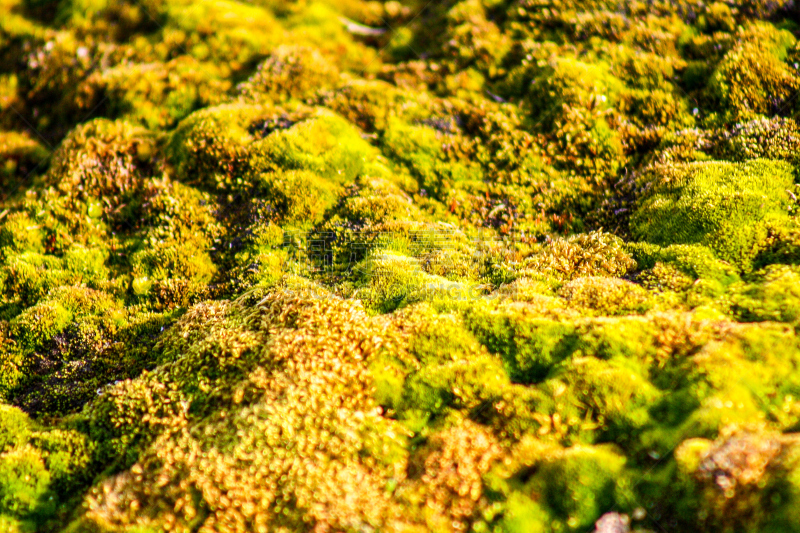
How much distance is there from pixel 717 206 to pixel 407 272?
652cm

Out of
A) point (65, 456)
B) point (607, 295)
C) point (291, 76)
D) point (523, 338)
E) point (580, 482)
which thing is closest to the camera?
point (580, 482)

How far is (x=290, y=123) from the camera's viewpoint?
14.4 m

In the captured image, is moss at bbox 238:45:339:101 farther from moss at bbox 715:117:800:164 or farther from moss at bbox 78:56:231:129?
moss at bbox 715:117:800:164

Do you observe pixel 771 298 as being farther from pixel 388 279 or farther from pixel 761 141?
pixel 388 279

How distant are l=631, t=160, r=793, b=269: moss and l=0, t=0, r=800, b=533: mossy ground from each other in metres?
0.07

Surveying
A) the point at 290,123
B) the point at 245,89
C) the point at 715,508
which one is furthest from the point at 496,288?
the point at 245,89

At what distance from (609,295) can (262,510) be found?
22.5 feet

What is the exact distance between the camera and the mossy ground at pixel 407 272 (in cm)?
713

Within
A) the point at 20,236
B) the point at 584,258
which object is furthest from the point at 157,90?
the point at 584,258

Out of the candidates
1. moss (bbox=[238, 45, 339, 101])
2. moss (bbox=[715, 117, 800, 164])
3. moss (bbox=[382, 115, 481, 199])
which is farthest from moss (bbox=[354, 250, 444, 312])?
moss (bbox=[715, 117, 800, 164])

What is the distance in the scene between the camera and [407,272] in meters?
10.7

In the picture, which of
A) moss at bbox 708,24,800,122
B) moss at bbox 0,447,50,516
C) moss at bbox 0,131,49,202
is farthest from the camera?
moss at bbox 0,131,49,202

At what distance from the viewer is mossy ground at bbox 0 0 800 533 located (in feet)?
23.4

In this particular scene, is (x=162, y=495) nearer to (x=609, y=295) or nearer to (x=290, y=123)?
(x=609, y=295)
